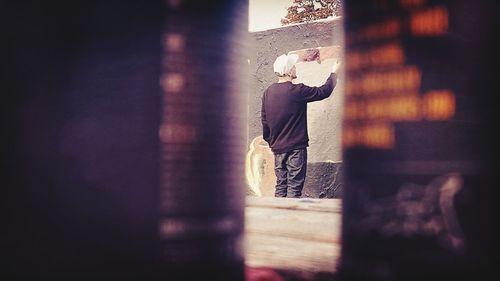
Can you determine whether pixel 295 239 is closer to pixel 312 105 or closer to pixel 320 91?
pixel 320 91

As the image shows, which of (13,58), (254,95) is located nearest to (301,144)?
(254,95)

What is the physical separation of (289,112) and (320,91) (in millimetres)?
418

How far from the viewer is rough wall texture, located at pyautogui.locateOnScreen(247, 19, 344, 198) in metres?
6.42

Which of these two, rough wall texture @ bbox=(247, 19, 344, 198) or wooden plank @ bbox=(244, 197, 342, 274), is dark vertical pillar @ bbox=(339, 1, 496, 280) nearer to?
wooden plank @ bbox=(244, 197, 342, 274)

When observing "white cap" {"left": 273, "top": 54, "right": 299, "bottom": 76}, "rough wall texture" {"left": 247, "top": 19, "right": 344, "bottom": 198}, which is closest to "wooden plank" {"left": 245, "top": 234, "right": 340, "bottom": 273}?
"white cap" {"left": 273, "top": 54, "right": 299, "bottom": 76}

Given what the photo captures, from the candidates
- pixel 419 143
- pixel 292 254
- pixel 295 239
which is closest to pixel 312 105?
pixel 295 239

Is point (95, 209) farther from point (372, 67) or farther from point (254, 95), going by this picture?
point (254, 95)

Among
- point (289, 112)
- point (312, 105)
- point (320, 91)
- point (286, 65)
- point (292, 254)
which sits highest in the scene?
point (286, 65)

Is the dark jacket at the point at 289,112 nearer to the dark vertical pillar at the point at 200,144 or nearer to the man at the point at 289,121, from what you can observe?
the man at the point at 289,121

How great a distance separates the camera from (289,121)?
462 centimetres

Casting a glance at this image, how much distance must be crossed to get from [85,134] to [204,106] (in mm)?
360

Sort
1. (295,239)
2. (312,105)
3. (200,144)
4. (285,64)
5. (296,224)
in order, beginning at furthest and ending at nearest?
(312,105) → (285,64) → (296,224) → (295,239) → (200,144)

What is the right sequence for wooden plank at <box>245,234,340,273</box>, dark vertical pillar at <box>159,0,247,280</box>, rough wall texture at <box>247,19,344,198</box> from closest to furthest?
dark vertical pillar at <box>159,0,247,280</box> < wooden plank at <box>245,234,340,273</box> < rough wall texture at <box>247,19,344,198</box>

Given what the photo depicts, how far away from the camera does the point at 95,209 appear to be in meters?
1.07
